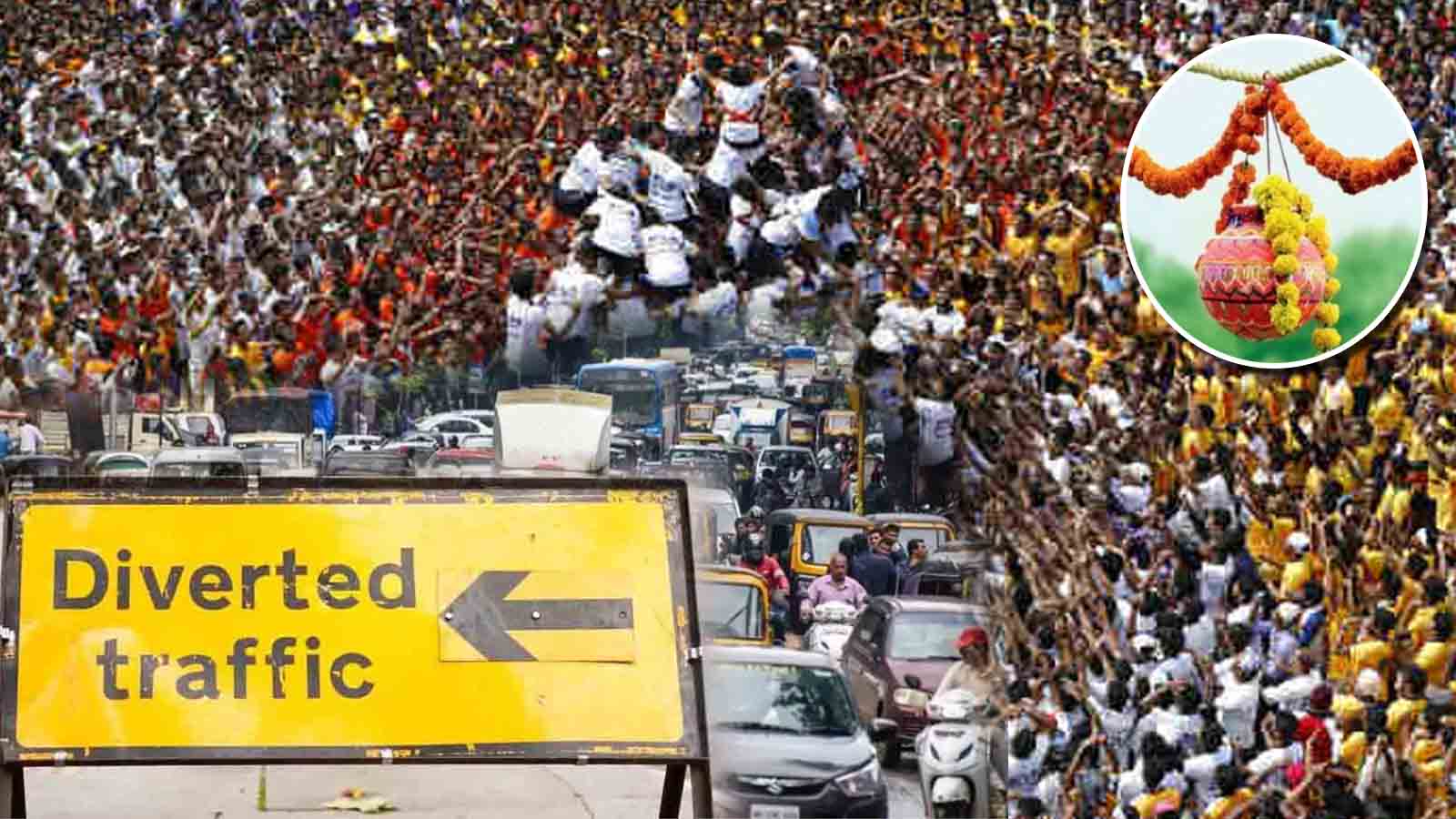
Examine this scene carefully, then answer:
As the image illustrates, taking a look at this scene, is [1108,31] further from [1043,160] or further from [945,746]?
[945,746]

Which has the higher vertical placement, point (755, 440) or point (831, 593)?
point (755, 440)

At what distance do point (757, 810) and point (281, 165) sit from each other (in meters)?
3.91

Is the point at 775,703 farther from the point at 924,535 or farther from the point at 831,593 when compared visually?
the point at 924,535

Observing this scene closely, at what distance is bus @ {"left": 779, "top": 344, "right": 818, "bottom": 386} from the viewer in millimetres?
6027

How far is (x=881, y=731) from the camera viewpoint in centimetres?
452

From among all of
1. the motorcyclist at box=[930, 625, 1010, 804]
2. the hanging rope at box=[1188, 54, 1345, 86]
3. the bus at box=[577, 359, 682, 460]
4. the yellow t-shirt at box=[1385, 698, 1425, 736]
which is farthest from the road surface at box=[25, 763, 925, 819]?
the hanging rope at box=[1188, 54, 1345, 86]

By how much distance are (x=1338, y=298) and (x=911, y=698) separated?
2680mm

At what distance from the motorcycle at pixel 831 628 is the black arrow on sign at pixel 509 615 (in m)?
2.03

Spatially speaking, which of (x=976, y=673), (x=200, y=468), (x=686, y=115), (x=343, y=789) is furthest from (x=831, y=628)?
(x=686, y=115)

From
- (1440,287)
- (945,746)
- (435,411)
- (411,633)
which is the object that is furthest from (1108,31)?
(411,633)

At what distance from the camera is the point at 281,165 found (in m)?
7.22

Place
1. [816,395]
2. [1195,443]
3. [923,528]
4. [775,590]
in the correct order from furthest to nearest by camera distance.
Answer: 1. [1195,443]
2. [816,395]
3. [923,528]
4. [775,590]

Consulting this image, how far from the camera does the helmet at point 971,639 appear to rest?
199 inches

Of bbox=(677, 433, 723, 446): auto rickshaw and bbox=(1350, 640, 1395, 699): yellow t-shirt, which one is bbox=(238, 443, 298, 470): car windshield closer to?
bbox=(677, 433, 723, 446): auto rickshaw
